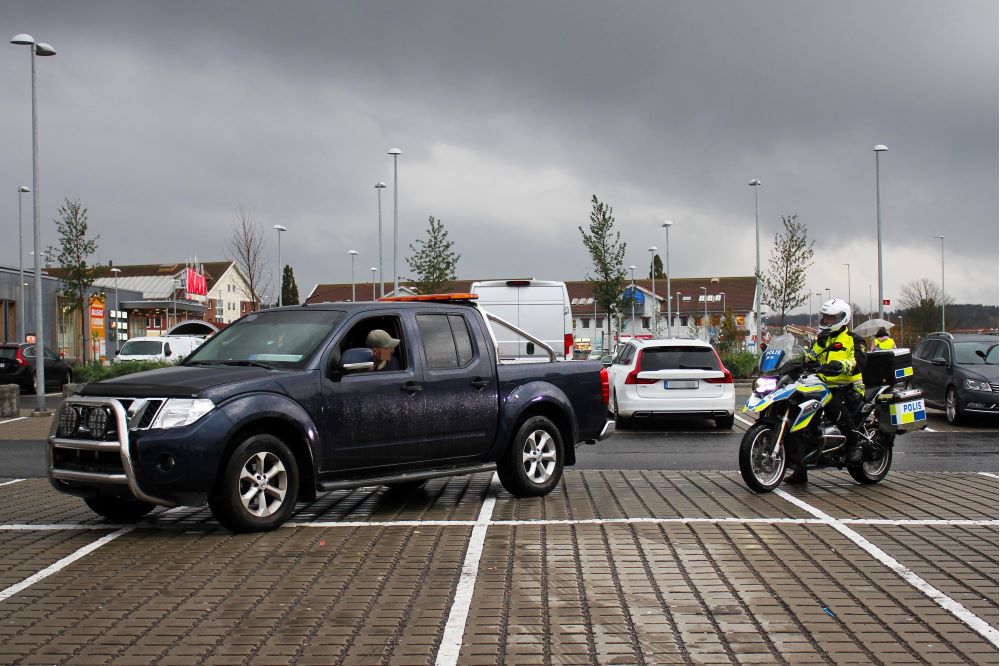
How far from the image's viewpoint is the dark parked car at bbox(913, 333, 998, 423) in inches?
701

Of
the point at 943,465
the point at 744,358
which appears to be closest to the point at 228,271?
the point at 744,358

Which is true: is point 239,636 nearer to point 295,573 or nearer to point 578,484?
point 295,573

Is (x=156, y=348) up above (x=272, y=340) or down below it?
below

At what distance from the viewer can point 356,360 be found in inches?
321

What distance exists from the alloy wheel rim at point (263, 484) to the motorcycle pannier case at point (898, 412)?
19.0 feet

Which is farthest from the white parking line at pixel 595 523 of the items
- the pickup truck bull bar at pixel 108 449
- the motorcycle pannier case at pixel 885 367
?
the motorcycle pannier case at pixel 885 367

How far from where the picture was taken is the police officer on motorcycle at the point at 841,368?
9.91 meters

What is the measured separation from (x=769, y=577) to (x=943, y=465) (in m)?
7.19

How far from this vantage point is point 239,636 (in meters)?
5.08

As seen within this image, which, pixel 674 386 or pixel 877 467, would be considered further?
pixel 674 386

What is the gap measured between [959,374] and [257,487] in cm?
1419

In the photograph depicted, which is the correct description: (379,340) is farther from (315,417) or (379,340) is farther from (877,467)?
(877,467)

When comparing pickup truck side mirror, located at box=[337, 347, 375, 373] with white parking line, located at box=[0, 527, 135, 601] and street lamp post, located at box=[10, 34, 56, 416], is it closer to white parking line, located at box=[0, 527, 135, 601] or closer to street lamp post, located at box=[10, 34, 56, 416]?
white parking line, located at box=[0, 527, 135, 601]

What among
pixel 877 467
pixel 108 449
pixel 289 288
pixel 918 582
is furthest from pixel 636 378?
pixel 289 288
